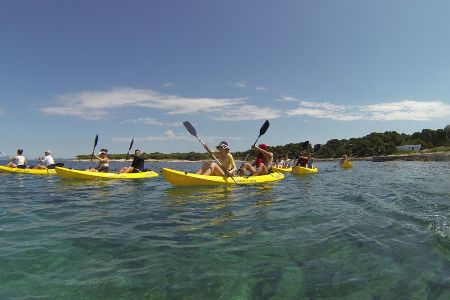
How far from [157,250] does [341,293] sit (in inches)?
107

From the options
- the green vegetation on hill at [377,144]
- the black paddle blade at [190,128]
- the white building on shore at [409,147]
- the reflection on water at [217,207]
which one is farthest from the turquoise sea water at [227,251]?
the white building on shore at [409,147]

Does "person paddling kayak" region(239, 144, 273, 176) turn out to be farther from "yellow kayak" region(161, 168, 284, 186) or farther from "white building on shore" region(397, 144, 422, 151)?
"white building on shore" region(397, 144, 422, 151)

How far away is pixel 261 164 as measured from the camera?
16.2 metres

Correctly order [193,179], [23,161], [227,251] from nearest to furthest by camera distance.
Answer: [227,251], [193,179], [23,161]

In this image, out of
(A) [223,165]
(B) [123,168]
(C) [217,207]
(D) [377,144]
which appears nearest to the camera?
(C) [217,207]

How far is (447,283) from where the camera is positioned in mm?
4125

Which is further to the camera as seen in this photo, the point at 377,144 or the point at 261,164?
the point at 377,144

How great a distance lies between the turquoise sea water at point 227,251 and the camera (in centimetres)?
408

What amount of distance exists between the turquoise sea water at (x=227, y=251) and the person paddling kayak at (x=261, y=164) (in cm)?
642

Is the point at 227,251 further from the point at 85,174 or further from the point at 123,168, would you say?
the point at 123,168

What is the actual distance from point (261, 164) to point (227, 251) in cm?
1095

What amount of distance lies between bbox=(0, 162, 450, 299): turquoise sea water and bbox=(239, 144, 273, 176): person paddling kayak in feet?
21.0

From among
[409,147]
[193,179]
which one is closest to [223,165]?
[193,179]

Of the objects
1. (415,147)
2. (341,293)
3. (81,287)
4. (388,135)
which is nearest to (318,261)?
(341,293)
